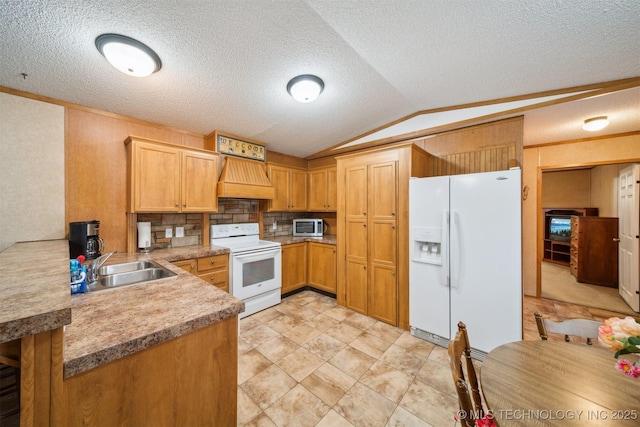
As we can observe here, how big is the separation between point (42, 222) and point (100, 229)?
0.42 metres

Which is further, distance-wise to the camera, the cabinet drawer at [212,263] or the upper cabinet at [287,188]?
the upper cabinet at [287,188]

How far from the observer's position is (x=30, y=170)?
2.18 meters

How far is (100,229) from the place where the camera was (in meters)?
2.55

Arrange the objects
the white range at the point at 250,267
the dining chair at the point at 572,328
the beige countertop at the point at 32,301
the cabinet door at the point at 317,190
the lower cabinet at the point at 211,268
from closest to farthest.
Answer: the beige countertop at the point at 32,301, the dining chair at the point at 572,328, the lower cabinet at the point at 211,268, the white range at the point at 250,267, the cabinet door at the point at 317,190

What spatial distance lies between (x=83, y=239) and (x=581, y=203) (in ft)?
30.3

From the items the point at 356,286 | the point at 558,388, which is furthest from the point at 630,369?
the point at 356,286

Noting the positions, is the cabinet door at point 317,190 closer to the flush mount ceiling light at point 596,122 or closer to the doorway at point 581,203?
the flush mount ceiling light at point 596,122

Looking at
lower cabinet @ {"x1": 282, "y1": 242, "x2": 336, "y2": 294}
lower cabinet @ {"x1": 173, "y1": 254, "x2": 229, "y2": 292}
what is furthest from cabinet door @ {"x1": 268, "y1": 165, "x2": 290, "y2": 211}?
lower cabinet @ {"x1": 173, "y1": 254, "x2": 229, "y2": 292}

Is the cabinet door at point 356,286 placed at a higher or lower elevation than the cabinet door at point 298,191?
lower

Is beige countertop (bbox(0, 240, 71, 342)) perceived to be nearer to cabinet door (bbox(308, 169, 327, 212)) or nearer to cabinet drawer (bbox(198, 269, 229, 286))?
cabinet drawer (bbox(198, 269, 229, 286))

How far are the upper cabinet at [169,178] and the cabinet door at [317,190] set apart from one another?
5.87 feet

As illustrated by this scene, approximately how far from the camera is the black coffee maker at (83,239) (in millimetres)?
2145

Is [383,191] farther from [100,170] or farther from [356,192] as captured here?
[100,170]

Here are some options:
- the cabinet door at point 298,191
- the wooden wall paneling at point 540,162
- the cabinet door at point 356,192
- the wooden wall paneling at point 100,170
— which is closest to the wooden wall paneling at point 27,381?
the wooden wall paneling at point 100,170
